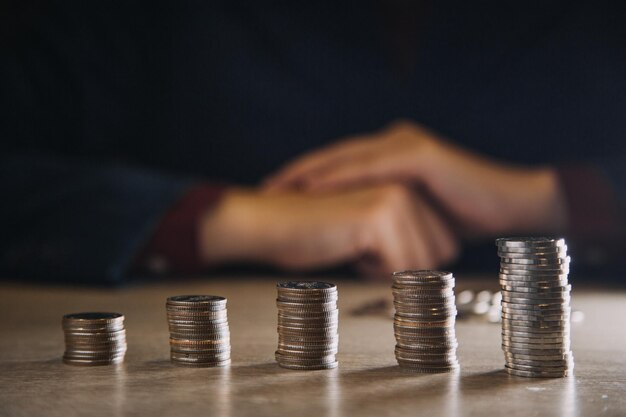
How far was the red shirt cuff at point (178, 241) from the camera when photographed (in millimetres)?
2865

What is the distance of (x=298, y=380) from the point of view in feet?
4.50

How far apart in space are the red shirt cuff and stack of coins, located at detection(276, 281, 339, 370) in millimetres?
1456

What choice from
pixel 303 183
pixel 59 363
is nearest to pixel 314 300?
pixel 59 363

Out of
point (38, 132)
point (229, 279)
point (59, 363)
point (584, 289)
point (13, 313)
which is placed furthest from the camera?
point (38, 132)

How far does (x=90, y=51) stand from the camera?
12.4 feet

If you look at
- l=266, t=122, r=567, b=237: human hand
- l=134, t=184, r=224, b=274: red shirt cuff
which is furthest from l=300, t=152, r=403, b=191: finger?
l=134, t=184, r=224, b=274: red shirt cuff

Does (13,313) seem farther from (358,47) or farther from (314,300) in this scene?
(358,47)

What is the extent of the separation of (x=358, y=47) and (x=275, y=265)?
1265 millimetres

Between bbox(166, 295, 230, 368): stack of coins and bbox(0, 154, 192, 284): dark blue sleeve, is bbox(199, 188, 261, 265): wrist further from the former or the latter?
bbox(166, 295, 230, 368): stack of coins

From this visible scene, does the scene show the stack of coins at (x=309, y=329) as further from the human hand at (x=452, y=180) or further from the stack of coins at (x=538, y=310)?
the human hand at (x=452, y=180)

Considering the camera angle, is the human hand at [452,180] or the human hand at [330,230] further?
the human hand at [452,180]

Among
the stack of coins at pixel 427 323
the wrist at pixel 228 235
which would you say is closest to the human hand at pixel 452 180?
the wrist at pixel 228 235

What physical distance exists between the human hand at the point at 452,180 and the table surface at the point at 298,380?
35.1 inches

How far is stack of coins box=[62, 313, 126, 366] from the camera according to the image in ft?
4.99
